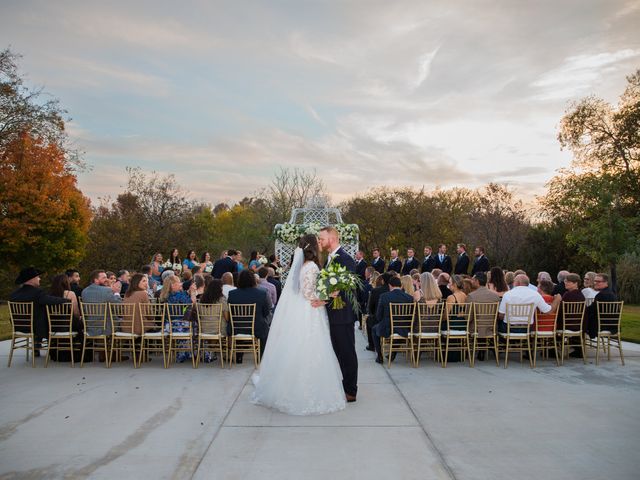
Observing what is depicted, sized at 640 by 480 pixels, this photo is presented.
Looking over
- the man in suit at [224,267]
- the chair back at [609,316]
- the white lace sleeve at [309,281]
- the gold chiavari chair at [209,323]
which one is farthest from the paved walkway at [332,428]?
the man in suit at [224,267]

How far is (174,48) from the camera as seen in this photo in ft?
49.7

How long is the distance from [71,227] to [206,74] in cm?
2074

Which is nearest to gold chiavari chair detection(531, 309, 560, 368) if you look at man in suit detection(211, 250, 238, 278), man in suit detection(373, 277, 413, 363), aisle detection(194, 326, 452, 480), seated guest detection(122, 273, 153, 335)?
man in suit detection(373, 277, 413, 363)

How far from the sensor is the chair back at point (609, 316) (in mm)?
9017

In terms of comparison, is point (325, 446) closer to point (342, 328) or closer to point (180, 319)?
point (342, 328)

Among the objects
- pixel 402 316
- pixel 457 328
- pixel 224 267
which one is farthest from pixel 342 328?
pixel 224 267

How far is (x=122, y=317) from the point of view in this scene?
347 inches

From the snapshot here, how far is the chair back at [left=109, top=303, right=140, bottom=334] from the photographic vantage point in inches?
334

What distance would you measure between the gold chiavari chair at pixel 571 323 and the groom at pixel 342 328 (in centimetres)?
412

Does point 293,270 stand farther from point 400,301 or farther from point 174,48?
point 174,48

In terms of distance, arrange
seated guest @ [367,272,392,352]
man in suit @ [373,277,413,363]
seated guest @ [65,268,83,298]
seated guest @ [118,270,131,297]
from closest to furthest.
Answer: man in suit @ [373,277,413,363], seated guest @ [367,272,392,352], seated guest @ [65,268,83,298], seated guest @ [118,270,131,297]

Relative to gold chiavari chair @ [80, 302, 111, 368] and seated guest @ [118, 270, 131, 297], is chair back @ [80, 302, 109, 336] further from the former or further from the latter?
seated guest @ [118, 270, 131, 297]

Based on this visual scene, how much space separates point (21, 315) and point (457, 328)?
703 cm

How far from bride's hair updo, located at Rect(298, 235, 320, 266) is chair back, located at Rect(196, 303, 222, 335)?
2558 mm
